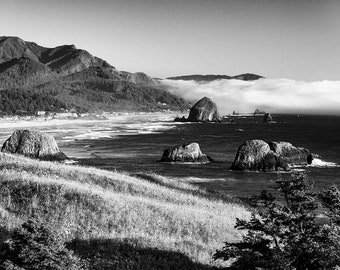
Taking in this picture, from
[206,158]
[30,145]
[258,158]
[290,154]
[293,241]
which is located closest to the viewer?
[293,241]

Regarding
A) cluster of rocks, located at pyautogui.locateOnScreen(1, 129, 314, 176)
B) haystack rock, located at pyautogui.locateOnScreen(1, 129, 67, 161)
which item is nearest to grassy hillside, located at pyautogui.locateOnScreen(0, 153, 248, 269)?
haystack rock, located at pyautogui.locateOnScreen(1, 129, 67, 161)

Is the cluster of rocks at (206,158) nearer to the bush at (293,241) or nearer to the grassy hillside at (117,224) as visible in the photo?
the grassy hillside at (117,224)

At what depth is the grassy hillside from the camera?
1794 cm

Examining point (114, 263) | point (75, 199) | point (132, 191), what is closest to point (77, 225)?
point (75, 199)

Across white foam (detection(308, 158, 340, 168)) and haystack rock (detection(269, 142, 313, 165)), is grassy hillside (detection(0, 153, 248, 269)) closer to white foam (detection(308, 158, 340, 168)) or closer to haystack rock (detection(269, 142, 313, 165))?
haystack rock (detection(269, 142, 313, 165))

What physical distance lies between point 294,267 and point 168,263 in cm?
588

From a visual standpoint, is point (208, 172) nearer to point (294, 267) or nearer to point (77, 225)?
point (77, 225)

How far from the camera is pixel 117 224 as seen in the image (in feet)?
74.0

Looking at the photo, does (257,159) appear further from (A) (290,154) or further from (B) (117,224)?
(B) (117,224)

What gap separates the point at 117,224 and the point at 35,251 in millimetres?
12821

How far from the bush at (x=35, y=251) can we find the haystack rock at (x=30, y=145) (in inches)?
2429

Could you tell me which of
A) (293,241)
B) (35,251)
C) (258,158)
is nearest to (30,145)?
(258,158)

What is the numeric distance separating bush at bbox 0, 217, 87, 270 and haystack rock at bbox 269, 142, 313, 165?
77158 millimetres

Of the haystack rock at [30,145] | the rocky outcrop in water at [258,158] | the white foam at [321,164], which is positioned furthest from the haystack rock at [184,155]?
the haystack rock at [30,145]
